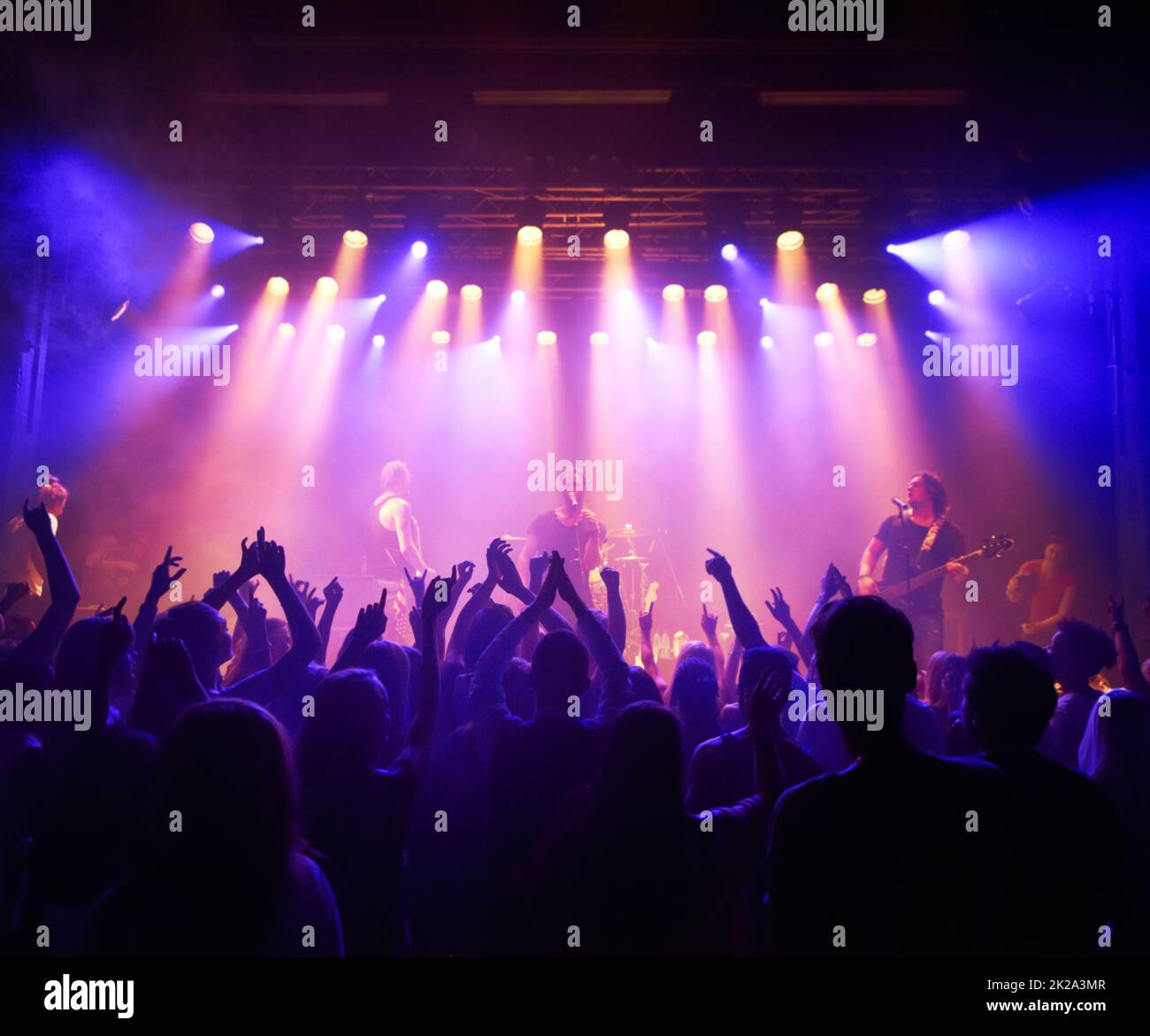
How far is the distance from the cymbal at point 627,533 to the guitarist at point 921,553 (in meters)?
3.44

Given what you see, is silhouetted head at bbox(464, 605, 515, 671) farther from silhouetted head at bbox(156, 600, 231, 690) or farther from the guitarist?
the guitarist

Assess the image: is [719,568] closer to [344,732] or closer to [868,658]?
[868,658]

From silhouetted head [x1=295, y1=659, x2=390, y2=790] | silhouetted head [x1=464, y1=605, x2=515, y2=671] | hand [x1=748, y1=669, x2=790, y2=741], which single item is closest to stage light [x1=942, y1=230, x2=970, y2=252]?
silhouetted head [x1=464, y1=605, x2=515, y2=671]

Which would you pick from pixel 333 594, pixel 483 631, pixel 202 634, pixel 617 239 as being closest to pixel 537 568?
pixel 333 594

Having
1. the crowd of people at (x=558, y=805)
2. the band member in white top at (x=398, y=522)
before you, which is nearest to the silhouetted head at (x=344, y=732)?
the crowd of people at (x=558, y=805)

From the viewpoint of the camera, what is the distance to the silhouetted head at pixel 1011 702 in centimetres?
197

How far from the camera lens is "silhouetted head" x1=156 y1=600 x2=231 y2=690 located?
2.76 meters

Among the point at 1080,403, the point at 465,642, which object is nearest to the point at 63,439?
the point at 465,642

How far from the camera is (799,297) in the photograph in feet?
34.1

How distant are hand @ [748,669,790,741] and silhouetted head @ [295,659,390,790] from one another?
3.25 ft

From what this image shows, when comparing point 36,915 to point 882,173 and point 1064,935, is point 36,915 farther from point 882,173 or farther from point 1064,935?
point 882,173

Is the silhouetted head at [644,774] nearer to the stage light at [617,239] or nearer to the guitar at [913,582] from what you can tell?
the guitar at [913,582]

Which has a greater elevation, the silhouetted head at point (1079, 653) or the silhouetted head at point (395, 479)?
the silhouetted head at point (395, 479)

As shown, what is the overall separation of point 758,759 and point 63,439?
10205 mm
